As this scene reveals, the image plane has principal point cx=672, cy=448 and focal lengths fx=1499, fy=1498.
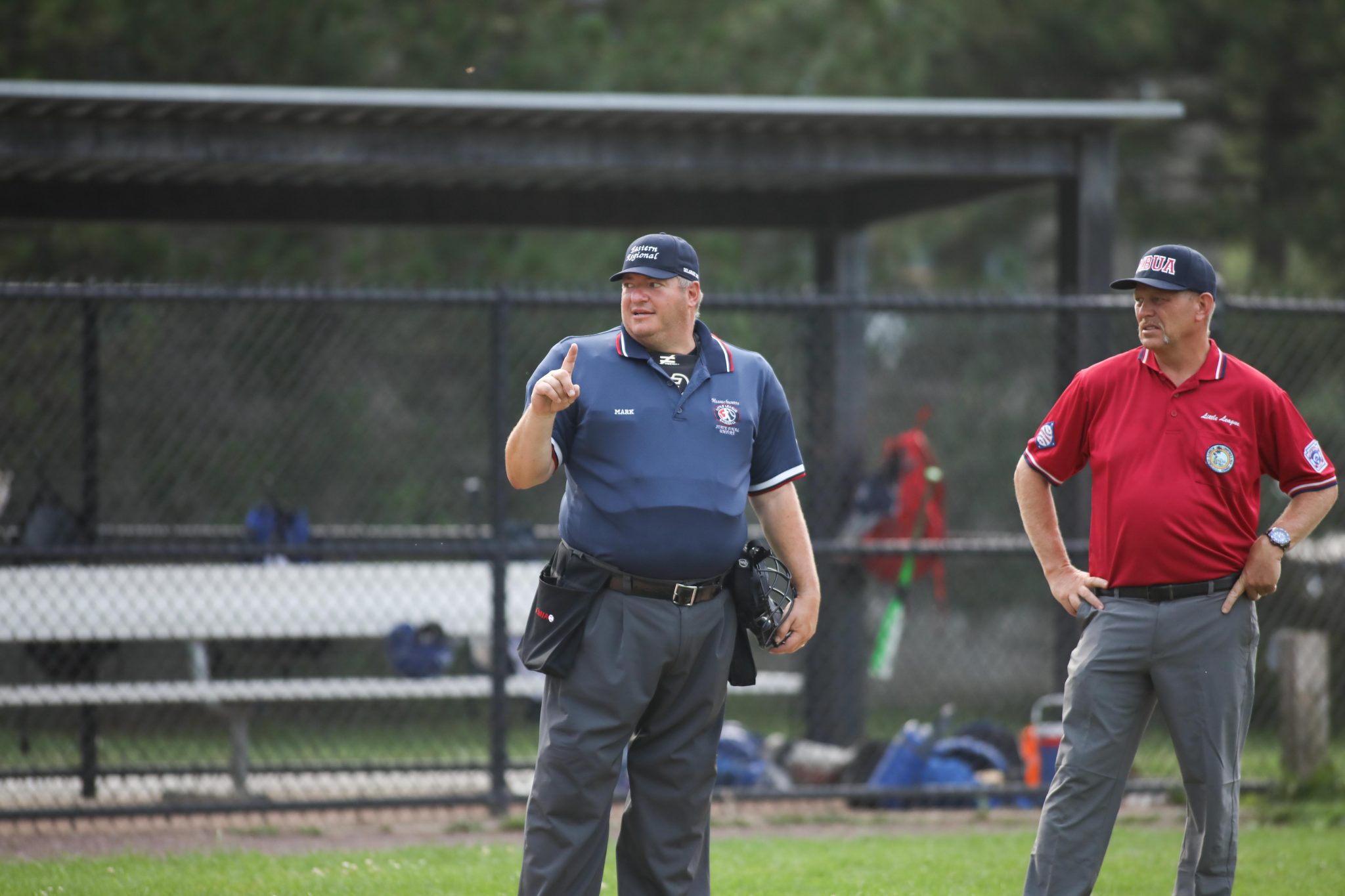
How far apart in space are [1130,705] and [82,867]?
394 cm

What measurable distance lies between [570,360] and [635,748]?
1.09 meters

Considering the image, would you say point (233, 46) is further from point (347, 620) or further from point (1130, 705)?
point (1130, 705)

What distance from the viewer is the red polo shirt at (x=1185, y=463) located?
4.26 meters

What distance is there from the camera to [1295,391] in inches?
485

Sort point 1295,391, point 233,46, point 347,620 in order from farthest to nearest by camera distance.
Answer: point 1295,391
point 233,46
point 347,620

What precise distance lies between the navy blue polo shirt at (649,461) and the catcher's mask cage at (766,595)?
84 millimetres

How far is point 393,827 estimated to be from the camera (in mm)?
6801

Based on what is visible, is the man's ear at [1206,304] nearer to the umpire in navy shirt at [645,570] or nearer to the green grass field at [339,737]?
the umpire in navy shirt at [645,570]

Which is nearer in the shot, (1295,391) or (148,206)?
(148,206)

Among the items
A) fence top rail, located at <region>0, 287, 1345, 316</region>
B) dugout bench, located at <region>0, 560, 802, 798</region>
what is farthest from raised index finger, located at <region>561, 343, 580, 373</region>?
dugout bench, located at <region>0, 560, 802, 798</region>

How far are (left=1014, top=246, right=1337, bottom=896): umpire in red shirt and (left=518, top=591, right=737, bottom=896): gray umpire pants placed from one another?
3.40 feet

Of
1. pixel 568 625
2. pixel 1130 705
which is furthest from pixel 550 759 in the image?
pixel 1130 705

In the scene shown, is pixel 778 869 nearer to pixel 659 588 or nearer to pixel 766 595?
pixel 766 595

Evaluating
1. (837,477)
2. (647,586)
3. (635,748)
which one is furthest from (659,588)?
(837,477)
